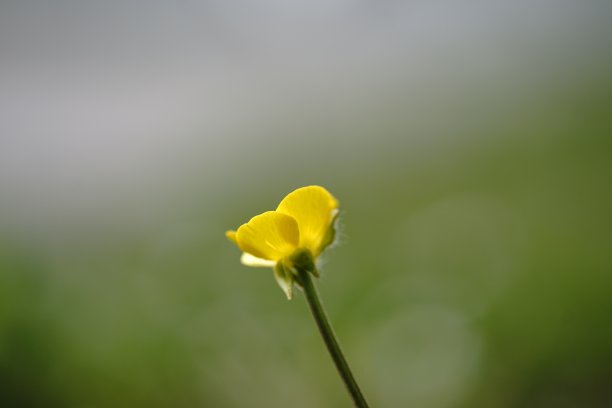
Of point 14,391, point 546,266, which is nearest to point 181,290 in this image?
point 14,391

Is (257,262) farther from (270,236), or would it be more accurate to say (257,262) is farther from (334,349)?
(334,349)

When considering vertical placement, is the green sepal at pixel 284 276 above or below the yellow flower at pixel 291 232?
below

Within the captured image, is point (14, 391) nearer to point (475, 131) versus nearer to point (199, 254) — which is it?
point (199, 254)

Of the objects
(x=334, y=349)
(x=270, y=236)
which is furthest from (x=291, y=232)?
(x=334, y=349)

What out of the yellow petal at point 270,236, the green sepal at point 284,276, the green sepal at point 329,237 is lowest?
the green sepal at point 284,276

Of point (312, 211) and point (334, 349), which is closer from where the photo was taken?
point (334, 349)

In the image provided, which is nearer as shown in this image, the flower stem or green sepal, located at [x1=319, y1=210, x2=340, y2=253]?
the flower stem

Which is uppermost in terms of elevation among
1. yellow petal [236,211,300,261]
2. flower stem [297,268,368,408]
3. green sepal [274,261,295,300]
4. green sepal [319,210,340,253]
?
yellow petal [236,211,300,261]

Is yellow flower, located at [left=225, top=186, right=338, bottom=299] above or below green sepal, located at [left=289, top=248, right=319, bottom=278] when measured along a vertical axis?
above
